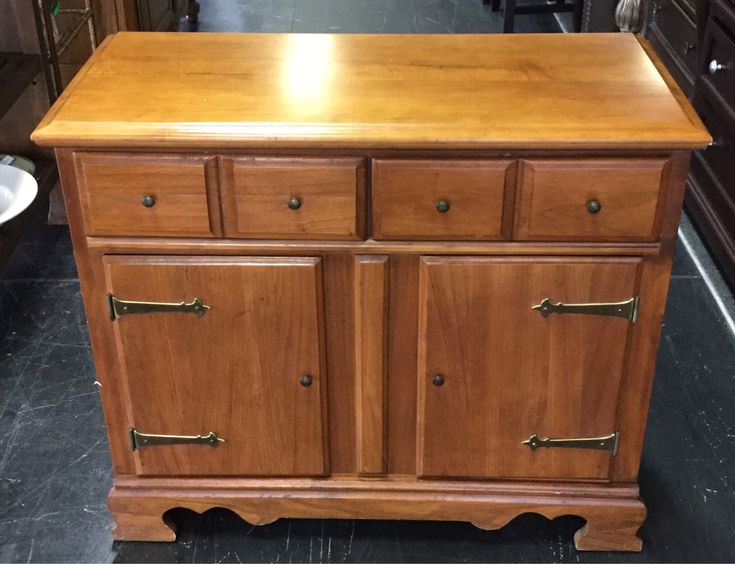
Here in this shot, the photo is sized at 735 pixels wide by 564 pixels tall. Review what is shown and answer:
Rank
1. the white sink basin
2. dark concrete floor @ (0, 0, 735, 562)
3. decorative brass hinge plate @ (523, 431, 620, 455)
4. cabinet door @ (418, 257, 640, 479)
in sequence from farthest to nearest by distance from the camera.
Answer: the white sink basin
dark concrete floor @ (0, 0, 735, 562)
decorative brass hinge plate @ (523, 431, 620, 455)
cabinet door @ (418, 257, 640, 479)

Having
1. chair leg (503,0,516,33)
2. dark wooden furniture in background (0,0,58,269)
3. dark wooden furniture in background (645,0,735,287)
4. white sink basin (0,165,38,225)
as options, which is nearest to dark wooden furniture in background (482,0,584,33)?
chair leg (503,0,516,33)

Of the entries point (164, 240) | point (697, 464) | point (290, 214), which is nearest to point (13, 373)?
point (164, 240)

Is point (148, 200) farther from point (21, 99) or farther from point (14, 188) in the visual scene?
point (21, 99)

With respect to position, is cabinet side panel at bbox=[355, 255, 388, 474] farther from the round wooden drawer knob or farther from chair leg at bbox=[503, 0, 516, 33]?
chair leg at bbox=[503, 0, 516, 33]

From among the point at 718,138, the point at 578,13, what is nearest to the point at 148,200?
the point at 718,138

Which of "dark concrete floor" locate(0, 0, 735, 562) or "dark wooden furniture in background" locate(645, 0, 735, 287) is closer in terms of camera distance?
"dark concrete floor" locate(0, 0, 735, 562)

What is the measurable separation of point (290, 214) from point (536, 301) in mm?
441

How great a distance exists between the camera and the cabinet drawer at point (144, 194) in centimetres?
146

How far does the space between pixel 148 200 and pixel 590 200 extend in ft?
2.32

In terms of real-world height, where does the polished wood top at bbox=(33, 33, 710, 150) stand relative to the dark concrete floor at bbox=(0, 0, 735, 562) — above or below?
above

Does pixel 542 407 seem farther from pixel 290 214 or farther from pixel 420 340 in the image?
pixel 290 214

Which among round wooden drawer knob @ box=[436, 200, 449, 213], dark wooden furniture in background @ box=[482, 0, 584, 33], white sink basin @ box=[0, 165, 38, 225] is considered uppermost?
round wooden drawer knob @ box=[436, 200, 449, 213]

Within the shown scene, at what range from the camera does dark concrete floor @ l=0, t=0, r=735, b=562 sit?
183cm

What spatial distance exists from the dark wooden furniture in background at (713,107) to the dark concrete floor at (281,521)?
151 mm
